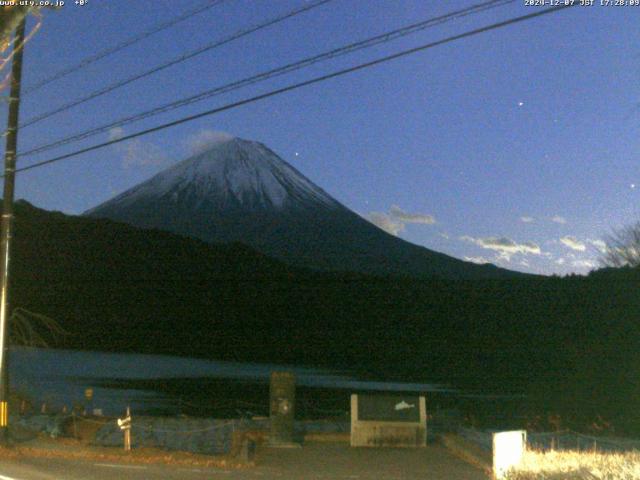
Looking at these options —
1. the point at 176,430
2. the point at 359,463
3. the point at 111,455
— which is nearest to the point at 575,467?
the point at 359,463

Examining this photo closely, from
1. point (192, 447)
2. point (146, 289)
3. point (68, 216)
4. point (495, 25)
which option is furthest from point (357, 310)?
point (495, 25)

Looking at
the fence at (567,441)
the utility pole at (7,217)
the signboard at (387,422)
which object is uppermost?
the utility pole at (7,217)

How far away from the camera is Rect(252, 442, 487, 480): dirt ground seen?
51.1 feet

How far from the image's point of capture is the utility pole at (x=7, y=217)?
62.0 feet

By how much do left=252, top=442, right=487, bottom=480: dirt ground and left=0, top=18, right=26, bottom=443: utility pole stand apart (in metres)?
5.71

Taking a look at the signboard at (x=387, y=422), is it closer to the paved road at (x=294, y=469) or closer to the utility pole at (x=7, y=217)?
the paved road at (x=294, y=469)

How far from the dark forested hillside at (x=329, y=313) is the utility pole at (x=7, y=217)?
4028 centimetres

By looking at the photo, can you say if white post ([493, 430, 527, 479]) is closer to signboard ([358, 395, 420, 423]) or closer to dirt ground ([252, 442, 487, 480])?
A: dirt ground ([252, 442, 487, 480])

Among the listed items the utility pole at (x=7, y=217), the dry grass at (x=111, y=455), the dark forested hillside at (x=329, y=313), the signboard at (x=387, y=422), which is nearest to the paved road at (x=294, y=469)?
the dry grass at (x=111, y=455)

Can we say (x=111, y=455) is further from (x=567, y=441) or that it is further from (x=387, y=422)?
(x=567, y=441)

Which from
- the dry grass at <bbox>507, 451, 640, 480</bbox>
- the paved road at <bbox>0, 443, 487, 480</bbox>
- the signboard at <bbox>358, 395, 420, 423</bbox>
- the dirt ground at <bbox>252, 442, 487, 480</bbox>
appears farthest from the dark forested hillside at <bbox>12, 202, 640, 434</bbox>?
the dry grass at <bbox>507, 451, 640, 480</bbox>

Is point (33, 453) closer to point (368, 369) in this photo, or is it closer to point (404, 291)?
point (368, 369)

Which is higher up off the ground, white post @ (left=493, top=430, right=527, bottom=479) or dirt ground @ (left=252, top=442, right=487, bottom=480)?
white post @ (left=493, top=430, right=527, bottom=479)

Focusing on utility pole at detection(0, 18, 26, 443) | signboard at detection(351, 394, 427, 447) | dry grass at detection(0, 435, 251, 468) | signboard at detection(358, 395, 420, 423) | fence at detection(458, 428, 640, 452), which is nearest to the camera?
dry grass at detection(0, 435, 251, 468)
